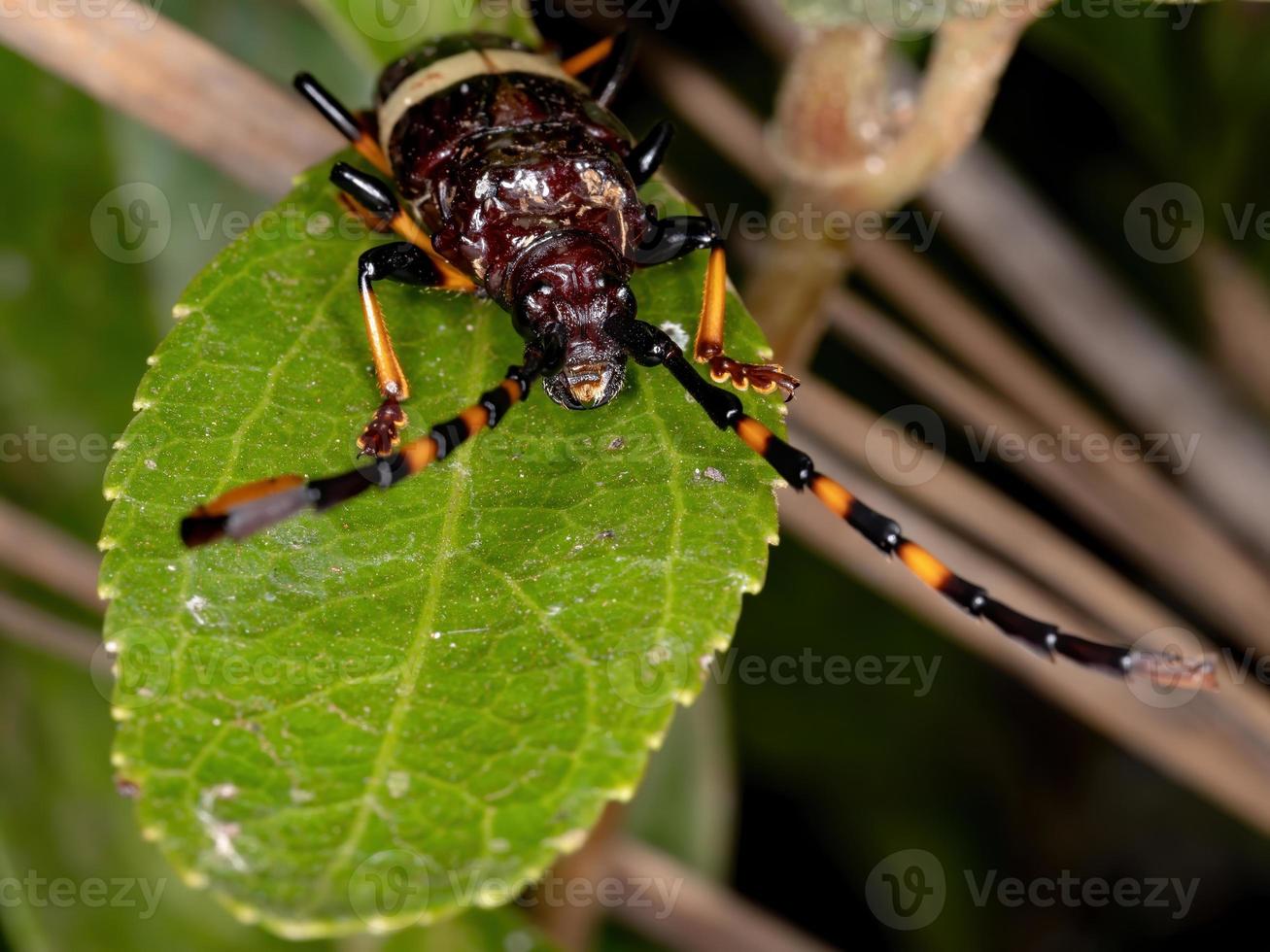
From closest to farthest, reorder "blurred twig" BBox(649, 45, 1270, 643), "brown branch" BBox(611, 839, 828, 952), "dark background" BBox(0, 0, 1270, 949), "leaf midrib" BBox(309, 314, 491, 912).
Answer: "leaf midrib" BBox(309, 314, 491, 912), "brown branch" BBox(611, 839, 828, 952), "dark background" BBox(0, 0, 1270, 949), "blurred twig" BBox(649, 45, 1270, 643)

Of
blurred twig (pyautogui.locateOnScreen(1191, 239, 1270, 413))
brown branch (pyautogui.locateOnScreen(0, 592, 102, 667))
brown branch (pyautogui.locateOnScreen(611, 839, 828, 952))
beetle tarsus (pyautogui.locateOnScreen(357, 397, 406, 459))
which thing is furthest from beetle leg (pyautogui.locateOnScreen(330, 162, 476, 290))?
blurred twig (pyautogui.locateOnScreen(1191, 239, 1270, 413))

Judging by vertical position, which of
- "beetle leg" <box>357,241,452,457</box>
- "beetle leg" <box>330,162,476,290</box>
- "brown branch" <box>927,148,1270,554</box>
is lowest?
"beetle leg" <box>357,241,452,457</box>

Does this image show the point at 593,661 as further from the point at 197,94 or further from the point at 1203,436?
the point at 1203,436

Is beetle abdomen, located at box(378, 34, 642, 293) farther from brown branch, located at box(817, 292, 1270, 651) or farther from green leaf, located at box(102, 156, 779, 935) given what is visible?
brown branch, located at box(817, 292, 1270, 651)

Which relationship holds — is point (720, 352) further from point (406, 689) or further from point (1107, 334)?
point (1107, 334)

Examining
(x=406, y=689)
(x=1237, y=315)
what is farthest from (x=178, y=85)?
(x=1237, y=315)

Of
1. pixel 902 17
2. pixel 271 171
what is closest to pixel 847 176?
pixel 902 17
